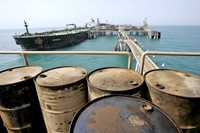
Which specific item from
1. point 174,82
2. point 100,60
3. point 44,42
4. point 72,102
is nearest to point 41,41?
point 44,42

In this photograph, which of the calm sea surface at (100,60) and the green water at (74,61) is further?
the calm sea surface at (100,60)

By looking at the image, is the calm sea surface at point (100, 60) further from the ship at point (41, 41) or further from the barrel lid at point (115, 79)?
the barrel lid at point (115, 79)

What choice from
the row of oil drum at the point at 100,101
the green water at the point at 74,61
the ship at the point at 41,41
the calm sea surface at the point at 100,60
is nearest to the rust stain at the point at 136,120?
the row of oil drum at the point at 100,101

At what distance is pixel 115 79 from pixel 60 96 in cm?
67

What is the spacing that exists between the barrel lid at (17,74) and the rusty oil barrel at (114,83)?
0.85 metres

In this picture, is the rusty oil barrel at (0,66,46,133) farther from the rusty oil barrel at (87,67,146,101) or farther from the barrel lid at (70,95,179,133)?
the barrel lid at (70,95,179,133)

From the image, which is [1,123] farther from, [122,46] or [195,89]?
[122,46]

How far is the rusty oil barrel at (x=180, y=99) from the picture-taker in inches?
55.8

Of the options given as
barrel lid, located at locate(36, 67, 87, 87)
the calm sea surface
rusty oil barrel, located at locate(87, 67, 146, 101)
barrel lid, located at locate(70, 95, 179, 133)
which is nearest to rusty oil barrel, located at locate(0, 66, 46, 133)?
barrel lid, located at locate(36, 67, 87, 87)

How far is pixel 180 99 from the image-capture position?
141 centimetres

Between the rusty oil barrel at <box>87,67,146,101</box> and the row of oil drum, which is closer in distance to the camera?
the row of oil drum

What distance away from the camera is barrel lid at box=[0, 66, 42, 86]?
75.5 inches

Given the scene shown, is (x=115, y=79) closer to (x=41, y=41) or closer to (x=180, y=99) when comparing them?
(x=180, y=99)

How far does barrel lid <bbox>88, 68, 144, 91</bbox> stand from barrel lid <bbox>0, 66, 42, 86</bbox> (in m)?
0.87
